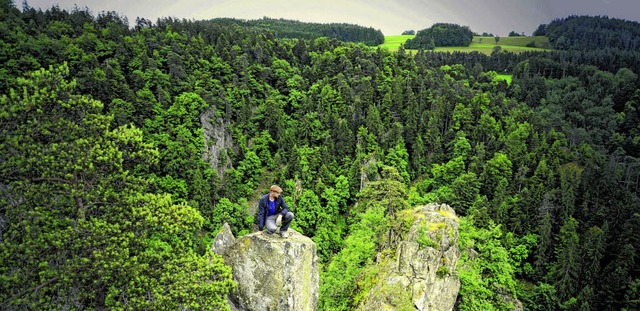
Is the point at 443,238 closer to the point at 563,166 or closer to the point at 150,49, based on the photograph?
the point at 563,166

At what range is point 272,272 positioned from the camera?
17.9 meters

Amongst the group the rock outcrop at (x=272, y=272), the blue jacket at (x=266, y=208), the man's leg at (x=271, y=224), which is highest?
the blue jacket at (x=266, y=208)

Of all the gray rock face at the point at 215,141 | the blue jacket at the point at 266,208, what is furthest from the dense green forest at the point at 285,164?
the blue jacket at the point at 266,208

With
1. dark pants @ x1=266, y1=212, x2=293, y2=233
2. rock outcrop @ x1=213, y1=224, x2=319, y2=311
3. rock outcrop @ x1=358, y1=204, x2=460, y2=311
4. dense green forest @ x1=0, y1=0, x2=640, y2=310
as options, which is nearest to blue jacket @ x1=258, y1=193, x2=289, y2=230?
dark pants @ x1=266, y1=212, x2=293, y2=233

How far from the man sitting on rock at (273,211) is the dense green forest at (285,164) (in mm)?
2576

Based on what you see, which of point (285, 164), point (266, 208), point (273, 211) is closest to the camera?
point (266, 208)

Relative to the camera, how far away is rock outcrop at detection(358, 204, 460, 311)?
115 feet

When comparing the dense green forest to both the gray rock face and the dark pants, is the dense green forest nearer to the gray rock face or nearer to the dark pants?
the gray rock face

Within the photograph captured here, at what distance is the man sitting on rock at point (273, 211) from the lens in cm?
1780

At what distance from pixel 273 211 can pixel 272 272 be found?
8.51ft

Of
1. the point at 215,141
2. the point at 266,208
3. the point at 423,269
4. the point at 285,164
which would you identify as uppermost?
the point at 266,208

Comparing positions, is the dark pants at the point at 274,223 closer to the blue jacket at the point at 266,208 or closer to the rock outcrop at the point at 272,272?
the blue jacket at the point at 266,208

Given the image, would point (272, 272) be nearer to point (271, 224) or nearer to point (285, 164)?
point (271, 224)

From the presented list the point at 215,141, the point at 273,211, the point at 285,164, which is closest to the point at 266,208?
the point at 273,211
